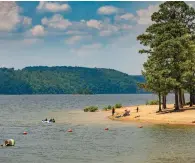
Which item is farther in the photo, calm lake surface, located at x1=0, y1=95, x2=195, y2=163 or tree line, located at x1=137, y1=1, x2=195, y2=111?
tree line, located at x1=137, y1=1, x2=195, y2=111

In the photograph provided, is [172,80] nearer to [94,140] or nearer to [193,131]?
[193,131]

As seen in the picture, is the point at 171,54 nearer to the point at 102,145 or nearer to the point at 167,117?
the point at 167,117

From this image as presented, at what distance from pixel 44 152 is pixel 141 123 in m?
31.4

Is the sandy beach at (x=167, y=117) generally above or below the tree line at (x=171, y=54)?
below

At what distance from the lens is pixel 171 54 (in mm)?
78500

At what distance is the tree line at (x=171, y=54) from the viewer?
7725 cm

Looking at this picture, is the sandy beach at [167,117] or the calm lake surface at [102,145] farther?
the sandy beach at [167,117]

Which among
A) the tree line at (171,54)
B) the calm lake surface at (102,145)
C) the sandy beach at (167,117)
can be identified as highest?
the tree line at (171,54)

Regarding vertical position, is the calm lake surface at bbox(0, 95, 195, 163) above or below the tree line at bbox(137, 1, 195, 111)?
below

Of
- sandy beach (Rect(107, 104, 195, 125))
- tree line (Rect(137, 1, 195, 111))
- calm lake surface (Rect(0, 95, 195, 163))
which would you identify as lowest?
calm lake surface (Rect(0, 95, 195, 163))

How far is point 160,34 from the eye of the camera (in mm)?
81375

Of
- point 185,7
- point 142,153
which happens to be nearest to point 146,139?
point 142,153

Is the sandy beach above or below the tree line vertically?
below

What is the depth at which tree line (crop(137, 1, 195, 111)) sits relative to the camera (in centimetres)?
7725
